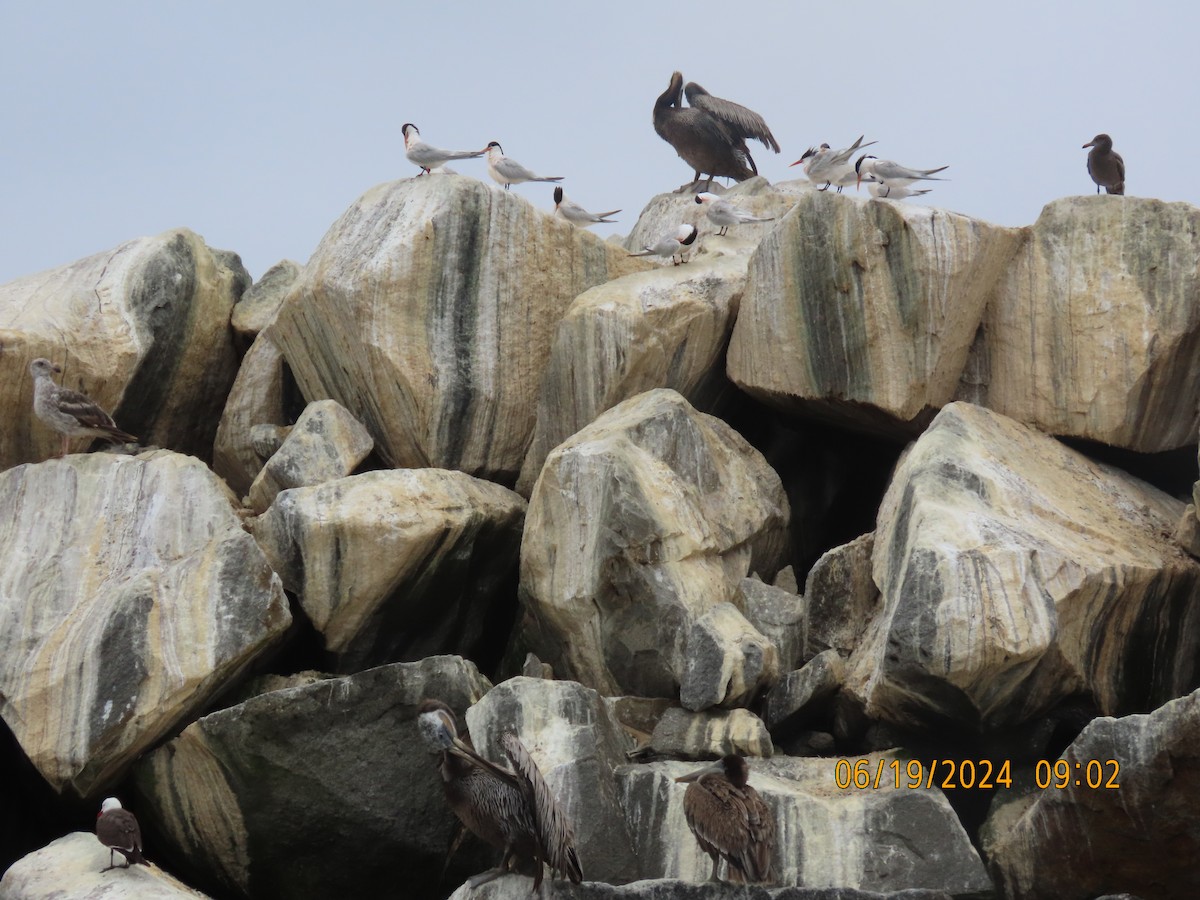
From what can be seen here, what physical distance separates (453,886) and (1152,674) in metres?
5.01

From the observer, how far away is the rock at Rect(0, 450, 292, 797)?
1106 cm

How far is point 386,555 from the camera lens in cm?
1207

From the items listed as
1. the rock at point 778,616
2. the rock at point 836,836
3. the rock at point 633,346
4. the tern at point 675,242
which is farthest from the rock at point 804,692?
the tern at point 675,242

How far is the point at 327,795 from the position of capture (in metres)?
11.1

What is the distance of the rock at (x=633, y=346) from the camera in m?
13.5

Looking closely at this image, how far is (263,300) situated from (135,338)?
1.64m

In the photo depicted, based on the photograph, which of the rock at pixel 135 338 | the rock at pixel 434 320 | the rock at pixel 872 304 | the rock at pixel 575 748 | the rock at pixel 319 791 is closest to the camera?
the rock at pixel 575 748

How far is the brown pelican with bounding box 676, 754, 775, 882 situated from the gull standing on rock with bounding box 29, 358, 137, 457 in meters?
6.07

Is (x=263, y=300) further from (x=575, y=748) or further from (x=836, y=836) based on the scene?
(x=836, y=836)

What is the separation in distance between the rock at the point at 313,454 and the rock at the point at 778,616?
11.5 feet

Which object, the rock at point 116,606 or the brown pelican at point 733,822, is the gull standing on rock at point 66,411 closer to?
the rock at point 116,606

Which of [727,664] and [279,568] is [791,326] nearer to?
[727,664]

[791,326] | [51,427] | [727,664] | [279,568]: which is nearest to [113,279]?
[51,427]

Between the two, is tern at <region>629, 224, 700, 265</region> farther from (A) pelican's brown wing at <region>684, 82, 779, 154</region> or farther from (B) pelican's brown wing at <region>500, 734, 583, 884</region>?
(B) pelican's brown wing at <region>500, 734, 583, 884</region>
